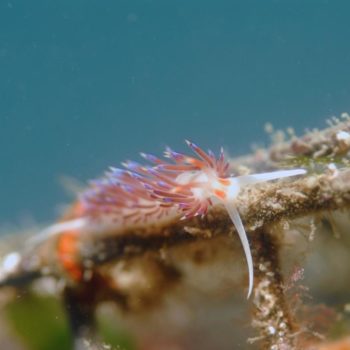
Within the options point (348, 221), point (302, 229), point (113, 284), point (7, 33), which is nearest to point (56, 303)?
point (113, 284)

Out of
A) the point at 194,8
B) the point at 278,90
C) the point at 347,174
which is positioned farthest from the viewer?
the point at 194,8

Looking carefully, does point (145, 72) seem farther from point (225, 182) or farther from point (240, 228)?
point (240, 228)

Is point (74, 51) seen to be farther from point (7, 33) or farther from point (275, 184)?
point (275, 184)

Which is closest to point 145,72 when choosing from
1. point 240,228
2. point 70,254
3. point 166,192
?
point 70,254

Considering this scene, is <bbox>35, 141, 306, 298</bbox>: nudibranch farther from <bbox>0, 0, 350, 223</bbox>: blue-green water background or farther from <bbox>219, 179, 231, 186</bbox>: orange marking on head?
<bbox>0, 0, 350, 223</bbox>: blue-green water background

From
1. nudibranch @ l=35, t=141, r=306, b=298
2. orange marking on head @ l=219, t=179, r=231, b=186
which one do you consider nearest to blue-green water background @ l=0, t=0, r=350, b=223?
nudibranch @ l=35, t=141, r=306, b=298
